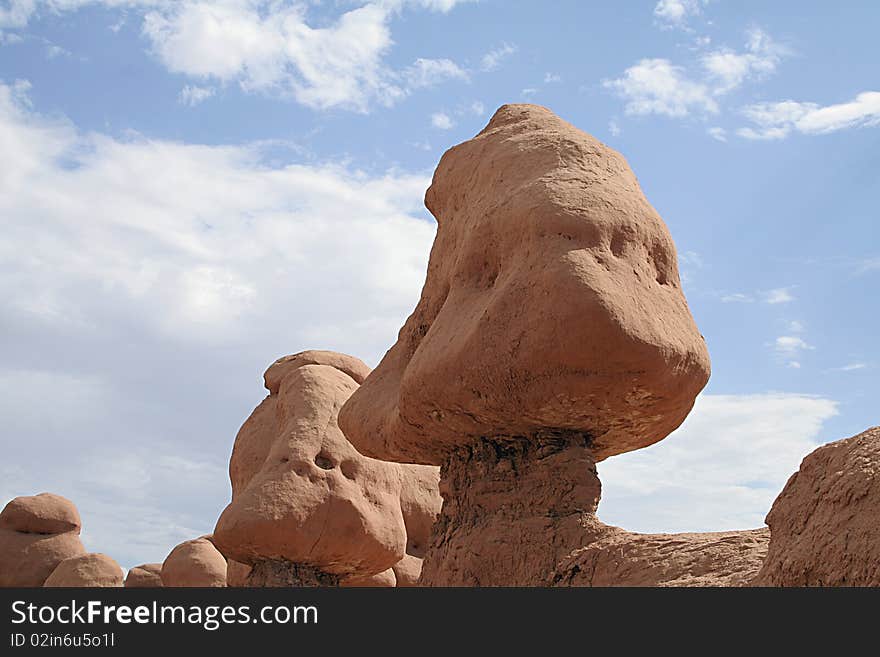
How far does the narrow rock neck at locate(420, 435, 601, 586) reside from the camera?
21.0ft

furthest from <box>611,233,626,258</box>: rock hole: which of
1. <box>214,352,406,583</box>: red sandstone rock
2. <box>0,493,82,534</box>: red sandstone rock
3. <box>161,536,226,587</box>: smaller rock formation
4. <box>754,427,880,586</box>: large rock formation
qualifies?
<box>0,493,82,534</box>: red sandstone rock

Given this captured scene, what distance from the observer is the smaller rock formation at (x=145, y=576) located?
23500mm

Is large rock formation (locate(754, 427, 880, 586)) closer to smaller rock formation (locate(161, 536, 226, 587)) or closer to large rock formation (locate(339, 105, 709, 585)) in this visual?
large rock formation (locate(339, 105, 709, 585))

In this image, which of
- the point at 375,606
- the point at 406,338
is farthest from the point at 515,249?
the point at 375,606

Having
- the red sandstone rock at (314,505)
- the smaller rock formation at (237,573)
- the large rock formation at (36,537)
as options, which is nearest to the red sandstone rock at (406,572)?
the smaller rock formation at (237,573)

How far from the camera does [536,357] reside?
5.88 m

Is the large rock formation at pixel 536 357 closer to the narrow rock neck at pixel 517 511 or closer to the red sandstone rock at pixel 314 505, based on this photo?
the narrow rock neck at pixel 517 511

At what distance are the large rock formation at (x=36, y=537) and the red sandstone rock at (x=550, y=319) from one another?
1557 cm

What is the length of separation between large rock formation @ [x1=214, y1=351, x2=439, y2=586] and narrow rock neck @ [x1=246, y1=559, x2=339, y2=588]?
1 centimetres

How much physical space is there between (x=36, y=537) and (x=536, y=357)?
59.4ft

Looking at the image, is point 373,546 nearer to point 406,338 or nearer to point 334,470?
point 334,470

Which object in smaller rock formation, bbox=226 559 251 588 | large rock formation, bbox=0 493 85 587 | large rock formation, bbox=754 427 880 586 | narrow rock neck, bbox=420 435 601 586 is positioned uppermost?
large rock formation, bbox=0 493 85 587

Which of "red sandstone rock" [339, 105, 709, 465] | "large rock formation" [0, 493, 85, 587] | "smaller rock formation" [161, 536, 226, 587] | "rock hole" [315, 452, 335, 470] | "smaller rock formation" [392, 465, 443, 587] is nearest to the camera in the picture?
"red sandstone rock" [339, 105, 709, 465]

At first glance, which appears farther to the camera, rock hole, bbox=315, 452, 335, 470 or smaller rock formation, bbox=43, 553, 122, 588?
smaller rock formation, bbox=43, 553, 122, 588
